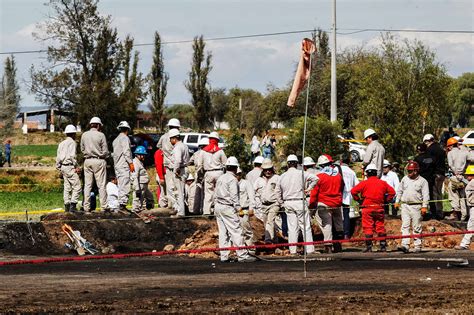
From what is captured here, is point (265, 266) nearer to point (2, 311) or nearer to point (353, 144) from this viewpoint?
point (2, 311)

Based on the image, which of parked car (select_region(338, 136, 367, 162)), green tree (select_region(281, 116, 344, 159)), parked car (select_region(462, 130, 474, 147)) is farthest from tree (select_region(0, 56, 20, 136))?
green tree (select_region(281, 116, 344, 159))

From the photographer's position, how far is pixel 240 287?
16031mm

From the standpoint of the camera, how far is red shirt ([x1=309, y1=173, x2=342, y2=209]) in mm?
22688

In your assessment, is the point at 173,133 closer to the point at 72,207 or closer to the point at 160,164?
the point at 160,164

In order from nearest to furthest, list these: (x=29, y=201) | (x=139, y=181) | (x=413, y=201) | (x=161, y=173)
Answer: (x=413, y=201) → (x=139, y=181) → (x=161, y=173) → (x=29, y=201)

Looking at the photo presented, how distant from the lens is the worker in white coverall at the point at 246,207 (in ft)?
74.8

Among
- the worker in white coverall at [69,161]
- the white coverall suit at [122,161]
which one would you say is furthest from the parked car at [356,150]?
the worker in white coverall at [69,161]

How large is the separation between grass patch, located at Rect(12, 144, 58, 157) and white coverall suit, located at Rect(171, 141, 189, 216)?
51.7 meters

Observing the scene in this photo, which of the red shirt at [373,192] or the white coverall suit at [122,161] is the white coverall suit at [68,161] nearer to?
the white coverall suit at [122,161]

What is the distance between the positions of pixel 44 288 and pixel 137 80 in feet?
140

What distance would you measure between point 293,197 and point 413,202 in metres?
2.70

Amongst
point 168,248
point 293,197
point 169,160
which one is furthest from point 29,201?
point 293,197

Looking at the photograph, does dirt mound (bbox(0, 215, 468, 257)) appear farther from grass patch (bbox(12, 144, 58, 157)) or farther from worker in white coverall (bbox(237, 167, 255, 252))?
grass patch (bbox(12, 144, 58, 157))

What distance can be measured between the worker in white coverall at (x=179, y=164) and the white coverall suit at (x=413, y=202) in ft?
16.8
